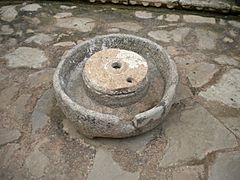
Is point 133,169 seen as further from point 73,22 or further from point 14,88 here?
point 73,22

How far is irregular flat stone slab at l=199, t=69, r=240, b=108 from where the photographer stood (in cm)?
285

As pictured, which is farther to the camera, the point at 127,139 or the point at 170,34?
the point at 170,34

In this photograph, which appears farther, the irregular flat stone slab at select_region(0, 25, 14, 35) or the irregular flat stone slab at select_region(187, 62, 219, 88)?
the irregular flat stone slab at select_region(0, 25, 14, 35)

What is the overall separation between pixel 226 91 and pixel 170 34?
3.45 feet

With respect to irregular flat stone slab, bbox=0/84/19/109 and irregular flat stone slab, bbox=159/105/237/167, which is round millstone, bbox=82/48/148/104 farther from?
irregular flat stone slab, bbox=0/84/19/109

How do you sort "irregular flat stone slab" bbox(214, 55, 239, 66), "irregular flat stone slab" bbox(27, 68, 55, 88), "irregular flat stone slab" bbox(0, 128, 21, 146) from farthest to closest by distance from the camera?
1. "irregular flat stone slab" bbox(214, 55, 239, 66)
2. "irregular flat stone slab" bbox(27, 68, 55, 88)
3. "irregular flat stone slab" bbox(0, 128, 21, 146)

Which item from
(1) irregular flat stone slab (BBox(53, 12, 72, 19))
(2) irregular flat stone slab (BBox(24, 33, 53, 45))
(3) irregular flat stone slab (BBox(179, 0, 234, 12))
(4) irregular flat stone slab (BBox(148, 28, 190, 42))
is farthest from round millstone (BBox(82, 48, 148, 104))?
(3) irregular flat stone slab (BBox(179, 0, 234, 12))

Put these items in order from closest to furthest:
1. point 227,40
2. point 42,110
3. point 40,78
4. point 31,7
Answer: point 42,110, point 40,78, point 227,40, point 31,7

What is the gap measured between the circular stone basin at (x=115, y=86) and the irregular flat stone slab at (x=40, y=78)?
33 centimetres

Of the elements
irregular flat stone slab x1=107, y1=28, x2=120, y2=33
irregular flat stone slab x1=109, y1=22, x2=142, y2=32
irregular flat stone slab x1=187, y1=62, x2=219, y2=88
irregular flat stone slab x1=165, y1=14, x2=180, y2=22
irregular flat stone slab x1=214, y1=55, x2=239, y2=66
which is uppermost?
irregular flat stone slab x1=165, y1=14, x2=180, y2=22

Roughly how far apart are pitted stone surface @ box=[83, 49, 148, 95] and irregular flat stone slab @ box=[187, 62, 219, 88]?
0.67 meters

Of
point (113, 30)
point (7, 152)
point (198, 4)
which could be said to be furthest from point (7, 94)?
point (198, 4)

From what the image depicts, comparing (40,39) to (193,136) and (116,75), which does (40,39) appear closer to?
(116,75)

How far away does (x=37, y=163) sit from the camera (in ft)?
7.92
